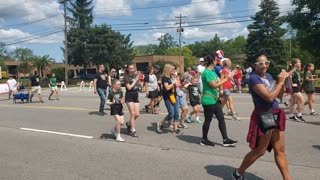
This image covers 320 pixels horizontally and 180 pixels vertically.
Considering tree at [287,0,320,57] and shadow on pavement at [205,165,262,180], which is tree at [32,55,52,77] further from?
shadow on pavement at [205,165,262,180]

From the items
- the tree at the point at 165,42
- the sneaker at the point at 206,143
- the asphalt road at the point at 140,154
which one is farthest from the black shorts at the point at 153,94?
the tree at the point at 165,42

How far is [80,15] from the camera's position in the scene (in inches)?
2729

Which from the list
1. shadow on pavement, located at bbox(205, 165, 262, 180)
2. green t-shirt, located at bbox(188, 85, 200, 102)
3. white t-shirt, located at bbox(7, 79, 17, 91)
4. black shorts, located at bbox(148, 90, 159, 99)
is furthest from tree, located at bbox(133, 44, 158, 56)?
shadow on pavement, located at bbox(205, 165, 262, 180)

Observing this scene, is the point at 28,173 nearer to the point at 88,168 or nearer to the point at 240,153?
the point at 88,168

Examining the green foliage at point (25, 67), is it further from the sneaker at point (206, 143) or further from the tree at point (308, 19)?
the sneaker at point (206, 143)

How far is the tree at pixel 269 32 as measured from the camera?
6219 cm

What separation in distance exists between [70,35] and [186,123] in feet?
189

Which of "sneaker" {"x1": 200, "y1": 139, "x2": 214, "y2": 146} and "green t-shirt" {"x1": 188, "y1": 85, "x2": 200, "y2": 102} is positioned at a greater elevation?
"green t-shirt" {"x1": 188, "y1": 85, "x2": 200, "y2": 102}

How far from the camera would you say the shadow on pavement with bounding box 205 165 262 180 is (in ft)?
18.8

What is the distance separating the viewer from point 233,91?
2405 cm

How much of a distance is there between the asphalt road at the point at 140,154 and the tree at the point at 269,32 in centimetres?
5322

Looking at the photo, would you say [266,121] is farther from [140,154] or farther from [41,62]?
[41,62]

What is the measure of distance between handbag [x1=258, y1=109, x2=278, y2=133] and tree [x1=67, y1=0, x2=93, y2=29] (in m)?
66.0

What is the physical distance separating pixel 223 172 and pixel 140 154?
6.27 ft
